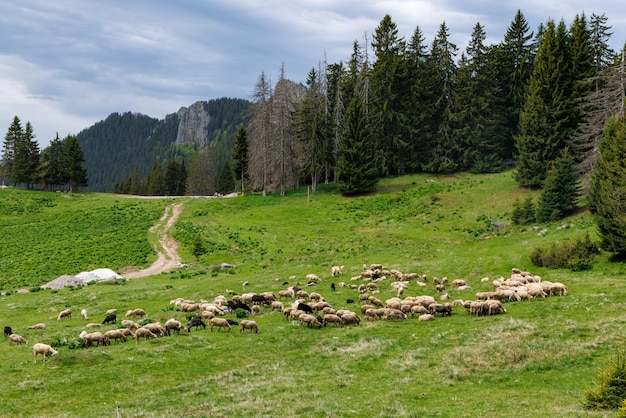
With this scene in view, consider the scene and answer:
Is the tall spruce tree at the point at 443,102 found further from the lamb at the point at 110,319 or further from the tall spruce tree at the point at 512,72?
the lamb at the point at 110,319

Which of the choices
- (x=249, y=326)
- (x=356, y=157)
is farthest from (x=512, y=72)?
(x=249, y=326)

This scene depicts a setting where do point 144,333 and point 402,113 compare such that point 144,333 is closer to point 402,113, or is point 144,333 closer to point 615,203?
point 615,203

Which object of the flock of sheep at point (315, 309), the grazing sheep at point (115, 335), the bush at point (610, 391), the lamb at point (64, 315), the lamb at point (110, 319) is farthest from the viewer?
the lamb at point (64, 315)

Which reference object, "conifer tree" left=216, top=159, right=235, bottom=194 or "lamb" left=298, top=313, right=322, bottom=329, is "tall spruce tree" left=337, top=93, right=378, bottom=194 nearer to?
"lamb" left=298, top=313, right=322, bottom=329

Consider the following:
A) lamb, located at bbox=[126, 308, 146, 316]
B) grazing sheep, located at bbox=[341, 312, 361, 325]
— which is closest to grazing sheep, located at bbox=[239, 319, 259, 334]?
grazing sheep, located at bbox=[341, 312, 361, 325]

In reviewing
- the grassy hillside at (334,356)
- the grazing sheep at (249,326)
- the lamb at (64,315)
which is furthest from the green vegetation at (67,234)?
the grazing sheep at (249,326)

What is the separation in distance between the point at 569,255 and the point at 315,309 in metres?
20.5

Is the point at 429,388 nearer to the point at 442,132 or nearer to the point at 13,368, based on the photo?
the point at 13,368

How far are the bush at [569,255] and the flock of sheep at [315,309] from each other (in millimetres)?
3813

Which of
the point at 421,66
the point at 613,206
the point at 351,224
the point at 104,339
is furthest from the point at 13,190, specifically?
the point at 613,206

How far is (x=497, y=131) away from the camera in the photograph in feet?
281

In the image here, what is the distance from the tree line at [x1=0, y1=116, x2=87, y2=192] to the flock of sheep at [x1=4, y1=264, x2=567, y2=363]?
8569 centimetres

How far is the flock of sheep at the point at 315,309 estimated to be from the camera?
72.8 ft

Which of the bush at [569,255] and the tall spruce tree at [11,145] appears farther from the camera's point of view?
the tall spruce tree at [11,145]
